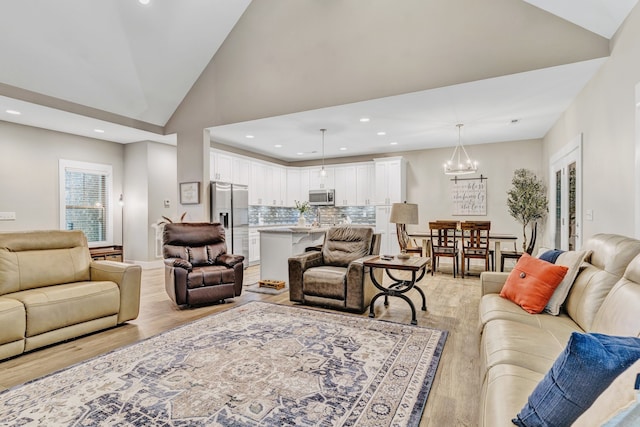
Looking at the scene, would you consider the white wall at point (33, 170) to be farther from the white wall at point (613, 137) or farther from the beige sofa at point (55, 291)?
the white wall at point (613, 137)

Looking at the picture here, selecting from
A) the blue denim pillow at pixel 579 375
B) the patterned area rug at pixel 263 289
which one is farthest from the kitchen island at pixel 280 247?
the blue denim pillow at pixel 579 375

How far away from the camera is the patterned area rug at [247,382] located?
187 cm

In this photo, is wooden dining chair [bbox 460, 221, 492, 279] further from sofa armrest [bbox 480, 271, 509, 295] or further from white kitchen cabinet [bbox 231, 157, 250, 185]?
white kitchen cabinet [bbox 231, 157, 250, 185]

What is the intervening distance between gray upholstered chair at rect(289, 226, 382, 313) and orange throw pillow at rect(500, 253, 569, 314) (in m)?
1.55

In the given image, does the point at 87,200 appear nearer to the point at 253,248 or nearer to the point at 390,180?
the point at 253,248

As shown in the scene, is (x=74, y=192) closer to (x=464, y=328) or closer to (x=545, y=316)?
(x=464, y=328)

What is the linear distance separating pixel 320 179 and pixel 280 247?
383cm

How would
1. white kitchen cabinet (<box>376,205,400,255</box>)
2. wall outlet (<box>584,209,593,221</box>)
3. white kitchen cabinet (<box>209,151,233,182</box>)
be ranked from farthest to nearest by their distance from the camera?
white kitchen cabinet (<box>376,205,400,255</box>), white kitchen cabinet (<box>209,151,233,182</box>), wall outlet (<box>584,209,593,221</box>)

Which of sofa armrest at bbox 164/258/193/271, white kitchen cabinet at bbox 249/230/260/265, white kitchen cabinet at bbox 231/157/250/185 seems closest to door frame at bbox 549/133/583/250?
sofa armrest at bbox 164/258/193/271

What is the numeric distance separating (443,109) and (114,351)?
4741 mm

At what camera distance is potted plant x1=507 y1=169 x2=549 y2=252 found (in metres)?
6.09

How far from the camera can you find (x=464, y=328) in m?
3.26

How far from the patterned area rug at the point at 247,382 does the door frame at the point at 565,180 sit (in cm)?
249

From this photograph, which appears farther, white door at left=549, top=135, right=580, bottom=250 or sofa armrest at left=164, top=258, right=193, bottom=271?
white door at left=549, top=135, right=580, bottom=250
